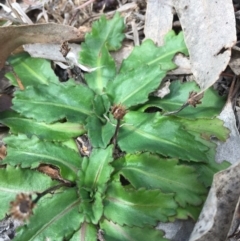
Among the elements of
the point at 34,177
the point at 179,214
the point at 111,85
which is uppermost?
the point at 111,85

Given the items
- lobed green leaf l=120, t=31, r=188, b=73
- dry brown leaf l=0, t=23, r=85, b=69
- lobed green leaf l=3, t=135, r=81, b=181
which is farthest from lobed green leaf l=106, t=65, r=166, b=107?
dry brown leaf l=0, t=23, r=85, b=69

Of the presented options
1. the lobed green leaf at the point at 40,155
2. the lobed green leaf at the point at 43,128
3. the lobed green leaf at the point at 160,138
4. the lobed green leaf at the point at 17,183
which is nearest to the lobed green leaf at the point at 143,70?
the lobed green leaf at the point at 160,138

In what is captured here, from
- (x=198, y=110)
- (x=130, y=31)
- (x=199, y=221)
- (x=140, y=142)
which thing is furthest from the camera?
(x=130, y=31)

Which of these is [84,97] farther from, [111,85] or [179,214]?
[179,214]

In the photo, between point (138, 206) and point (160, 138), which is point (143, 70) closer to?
point (160, 138)

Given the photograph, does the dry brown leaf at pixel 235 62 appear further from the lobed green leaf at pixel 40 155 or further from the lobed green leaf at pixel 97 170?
the lobed green leaf at pixel 40 155

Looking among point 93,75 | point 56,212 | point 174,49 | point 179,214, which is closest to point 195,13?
point 174,49

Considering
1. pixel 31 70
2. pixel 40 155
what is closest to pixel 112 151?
pixel 40 155

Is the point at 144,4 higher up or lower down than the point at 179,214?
higher up
